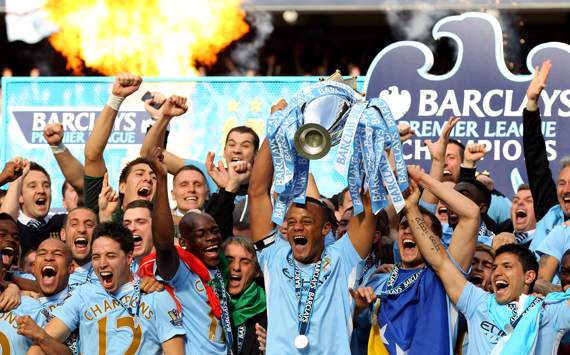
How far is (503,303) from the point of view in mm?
7875

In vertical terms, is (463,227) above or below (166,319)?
above

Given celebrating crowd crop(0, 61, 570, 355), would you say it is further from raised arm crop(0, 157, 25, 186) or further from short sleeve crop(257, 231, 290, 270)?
raised arm crop(0, 157, 25, 186)

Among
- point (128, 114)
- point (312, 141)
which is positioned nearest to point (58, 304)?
point (312, 141)

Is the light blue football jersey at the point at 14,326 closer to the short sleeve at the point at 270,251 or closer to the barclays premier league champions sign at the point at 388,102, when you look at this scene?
the short sleeve at the point at 270,251

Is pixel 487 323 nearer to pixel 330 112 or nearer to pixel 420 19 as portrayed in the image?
pixel 330 112

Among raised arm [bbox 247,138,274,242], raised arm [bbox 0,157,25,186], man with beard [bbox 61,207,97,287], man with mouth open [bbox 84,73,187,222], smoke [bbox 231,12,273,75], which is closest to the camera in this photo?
raised arm [bbox 247,138,274,242]

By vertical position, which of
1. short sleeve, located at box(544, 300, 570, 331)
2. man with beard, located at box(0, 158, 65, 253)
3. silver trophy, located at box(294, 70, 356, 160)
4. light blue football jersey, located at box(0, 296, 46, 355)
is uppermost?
silver trophy, located at box(294, 70, 356, 160)

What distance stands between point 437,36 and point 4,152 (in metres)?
3.80

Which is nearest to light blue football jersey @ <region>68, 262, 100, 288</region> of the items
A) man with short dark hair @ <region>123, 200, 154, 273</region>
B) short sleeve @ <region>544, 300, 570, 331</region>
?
man with short dark hair @ <region>123, 200, 154, 273</region>

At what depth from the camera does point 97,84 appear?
39.2 ft

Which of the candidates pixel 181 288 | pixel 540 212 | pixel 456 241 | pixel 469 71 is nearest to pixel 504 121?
pixel 469 71

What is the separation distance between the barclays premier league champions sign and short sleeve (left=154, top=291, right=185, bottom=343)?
314 cm

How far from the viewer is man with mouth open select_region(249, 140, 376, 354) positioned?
7918 millimetres

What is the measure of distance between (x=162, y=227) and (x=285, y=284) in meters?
0.83
